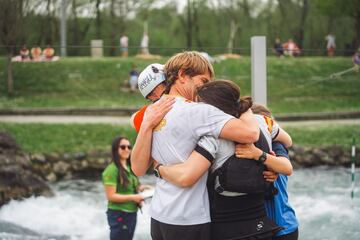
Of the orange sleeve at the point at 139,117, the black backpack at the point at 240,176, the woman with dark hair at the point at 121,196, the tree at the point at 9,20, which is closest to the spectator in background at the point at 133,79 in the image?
the tree at the point at 9,20

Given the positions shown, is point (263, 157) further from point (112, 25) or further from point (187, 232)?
point (112, 25)

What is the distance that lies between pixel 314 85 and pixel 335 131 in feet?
20.7

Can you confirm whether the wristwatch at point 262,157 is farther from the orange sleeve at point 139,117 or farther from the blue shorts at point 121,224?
the blue shorts at point 121,224

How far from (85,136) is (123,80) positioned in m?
8.13

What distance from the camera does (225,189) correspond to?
9.21 feet

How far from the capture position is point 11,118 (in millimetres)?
17656

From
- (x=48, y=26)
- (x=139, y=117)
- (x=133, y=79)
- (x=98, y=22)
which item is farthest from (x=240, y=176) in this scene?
(x=98, y=22)

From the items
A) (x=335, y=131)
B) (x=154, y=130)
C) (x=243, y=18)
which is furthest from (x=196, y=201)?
(x=243, y=18)

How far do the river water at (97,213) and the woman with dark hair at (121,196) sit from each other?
335 centimetres

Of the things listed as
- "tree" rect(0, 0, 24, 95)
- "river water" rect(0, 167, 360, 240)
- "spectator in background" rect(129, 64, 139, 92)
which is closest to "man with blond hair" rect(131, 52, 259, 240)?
"river water" rect(0, 167, 360, 240)

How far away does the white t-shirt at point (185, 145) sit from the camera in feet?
9.19

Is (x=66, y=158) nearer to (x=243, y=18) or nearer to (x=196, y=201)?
(x=196, y=201)

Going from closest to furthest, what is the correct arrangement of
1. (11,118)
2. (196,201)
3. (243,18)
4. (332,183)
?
(196,201), (332,183), (11,118), (243,18)

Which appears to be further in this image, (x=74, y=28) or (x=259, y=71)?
(x=74, y=28)
